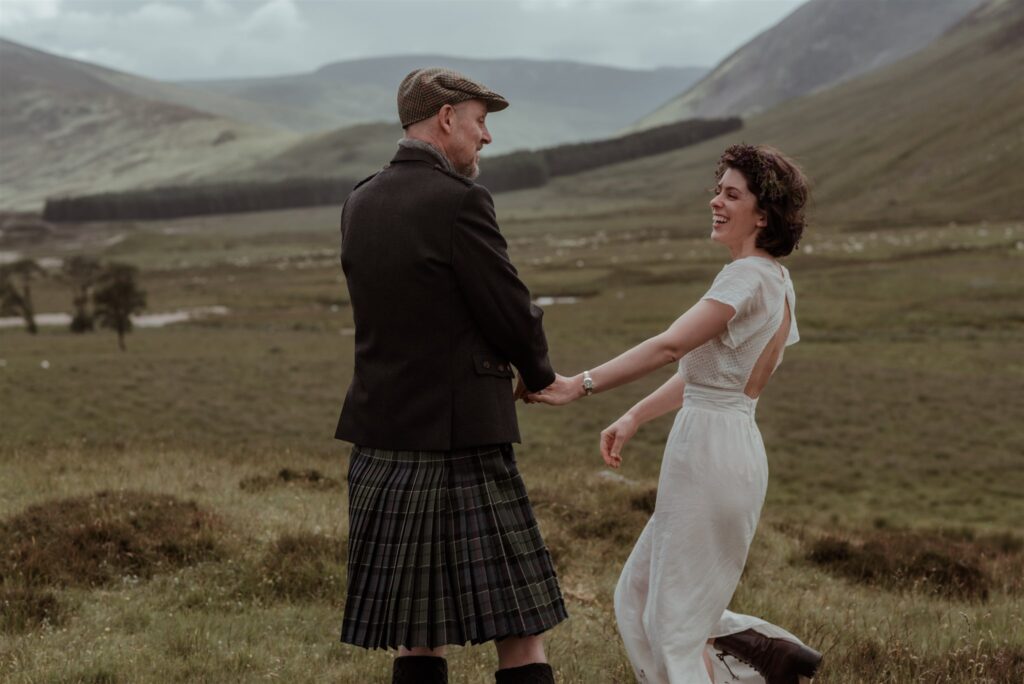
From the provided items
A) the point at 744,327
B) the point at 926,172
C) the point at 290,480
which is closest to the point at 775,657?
the point at 744,327

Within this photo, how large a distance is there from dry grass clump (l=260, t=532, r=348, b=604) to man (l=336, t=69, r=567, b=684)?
2785 millimetres

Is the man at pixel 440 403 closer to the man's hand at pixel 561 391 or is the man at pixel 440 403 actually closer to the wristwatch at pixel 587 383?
the man's hand at pixel 561 391

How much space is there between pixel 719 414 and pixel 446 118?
80.6 inches

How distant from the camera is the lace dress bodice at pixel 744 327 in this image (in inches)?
198

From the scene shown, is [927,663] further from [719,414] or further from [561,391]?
[561,391]

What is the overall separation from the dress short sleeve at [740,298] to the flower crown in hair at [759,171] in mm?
379

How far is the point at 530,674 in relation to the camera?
15.7 feet

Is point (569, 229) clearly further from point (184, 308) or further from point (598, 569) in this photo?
point (598, 569)

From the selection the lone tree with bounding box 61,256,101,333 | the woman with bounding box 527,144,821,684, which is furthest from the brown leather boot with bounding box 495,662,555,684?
the lone tree with bounding box 61,256,101,333

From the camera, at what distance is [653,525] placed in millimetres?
5242

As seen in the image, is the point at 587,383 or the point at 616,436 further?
the point at 616,436

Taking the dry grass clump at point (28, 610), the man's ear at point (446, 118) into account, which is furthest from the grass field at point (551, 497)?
the man's ear at point (446, 118)

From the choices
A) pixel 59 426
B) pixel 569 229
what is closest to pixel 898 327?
pixel 59 426

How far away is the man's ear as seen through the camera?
466 centimetres
